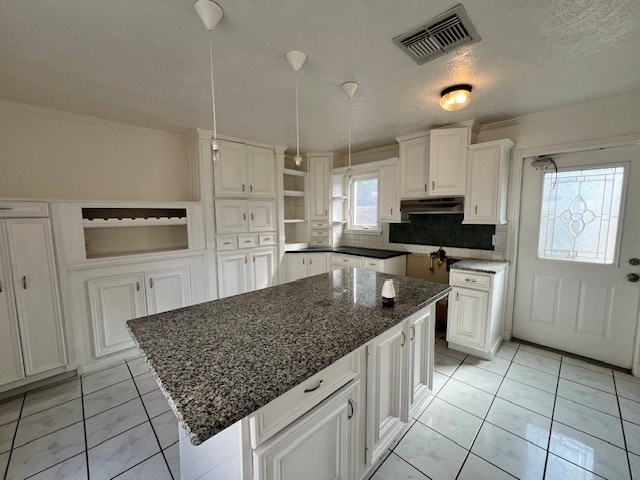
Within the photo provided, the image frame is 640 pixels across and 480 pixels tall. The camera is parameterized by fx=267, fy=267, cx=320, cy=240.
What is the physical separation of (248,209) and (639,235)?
12.5ft

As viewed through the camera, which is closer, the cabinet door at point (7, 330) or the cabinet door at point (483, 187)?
the cabinet door at point (7, 330)

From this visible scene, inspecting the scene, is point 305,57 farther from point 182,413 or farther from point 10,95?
point 10,95

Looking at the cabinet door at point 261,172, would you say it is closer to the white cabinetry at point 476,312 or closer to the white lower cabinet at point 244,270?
the white lower cabinet at point 244,270

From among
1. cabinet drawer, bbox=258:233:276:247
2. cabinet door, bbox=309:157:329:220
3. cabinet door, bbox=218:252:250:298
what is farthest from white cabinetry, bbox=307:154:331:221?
cabinet door, bbox=218:252:250:298

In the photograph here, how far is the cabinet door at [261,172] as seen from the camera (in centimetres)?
341

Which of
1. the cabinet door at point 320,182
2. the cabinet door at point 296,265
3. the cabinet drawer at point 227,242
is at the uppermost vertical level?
the cabinet door at point 320,182

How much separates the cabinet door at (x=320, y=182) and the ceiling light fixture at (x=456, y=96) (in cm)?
210

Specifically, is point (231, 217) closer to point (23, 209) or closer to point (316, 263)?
point (316, 263)

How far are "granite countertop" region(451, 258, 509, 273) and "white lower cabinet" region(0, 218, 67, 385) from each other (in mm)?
3603

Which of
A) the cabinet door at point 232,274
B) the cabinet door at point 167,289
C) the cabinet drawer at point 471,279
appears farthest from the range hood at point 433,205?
the cabinet door at point 167,289

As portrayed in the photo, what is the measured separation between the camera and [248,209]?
3439mm

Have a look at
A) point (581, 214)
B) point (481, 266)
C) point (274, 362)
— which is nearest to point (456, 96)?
point (481, 266)

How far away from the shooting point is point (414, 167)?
10.3 ft

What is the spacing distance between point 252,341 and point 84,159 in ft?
9.14
